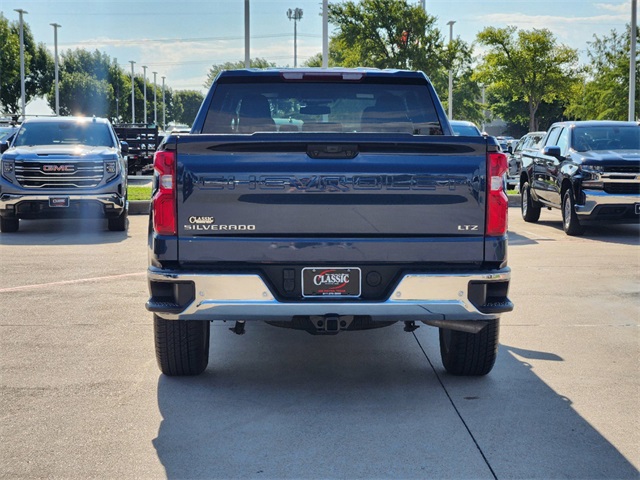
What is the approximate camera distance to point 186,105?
191m

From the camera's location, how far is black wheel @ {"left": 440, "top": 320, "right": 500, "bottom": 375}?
6.19 m

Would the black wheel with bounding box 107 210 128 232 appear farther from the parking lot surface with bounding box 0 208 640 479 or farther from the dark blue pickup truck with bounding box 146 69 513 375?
the dark blue pickup truck with bounding box 146 69 513 375

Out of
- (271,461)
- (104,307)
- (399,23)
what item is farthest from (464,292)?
(399,23)

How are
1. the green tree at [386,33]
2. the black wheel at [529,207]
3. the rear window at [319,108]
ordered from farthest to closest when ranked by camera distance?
1. the green tree at [386,33]
2. the black wheel at [529,207]
3. the rear window at [319,108]

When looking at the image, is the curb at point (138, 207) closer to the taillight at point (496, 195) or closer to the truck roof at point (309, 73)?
the truck roof at point (309, 73)

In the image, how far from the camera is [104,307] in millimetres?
8953

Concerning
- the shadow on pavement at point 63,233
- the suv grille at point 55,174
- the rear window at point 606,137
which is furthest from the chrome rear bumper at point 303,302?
the rear window at point 606,137

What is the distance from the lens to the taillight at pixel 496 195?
5.50 meters

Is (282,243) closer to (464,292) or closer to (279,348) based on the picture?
(464,292)

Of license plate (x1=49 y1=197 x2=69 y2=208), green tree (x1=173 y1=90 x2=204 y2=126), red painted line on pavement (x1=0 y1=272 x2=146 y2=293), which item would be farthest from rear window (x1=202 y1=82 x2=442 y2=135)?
green tree (x1=173 y1=90 x2=204 y2=126)

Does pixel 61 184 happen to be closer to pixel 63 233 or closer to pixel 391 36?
pixel 63 233

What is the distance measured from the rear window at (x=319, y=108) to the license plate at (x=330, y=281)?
162 centimetres

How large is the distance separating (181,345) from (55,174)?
10437 mm

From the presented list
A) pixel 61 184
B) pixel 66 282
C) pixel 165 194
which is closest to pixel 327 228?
pixel 165 194
